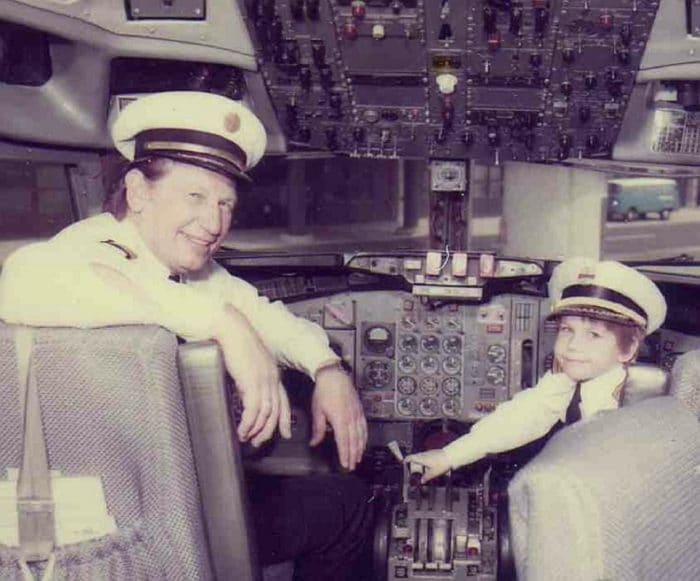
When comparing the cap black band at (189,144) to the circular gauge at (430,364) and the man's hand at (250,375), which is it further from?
the circular gauge at (430,364)

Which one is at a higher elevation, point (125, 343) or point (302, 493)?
point (125, 343)

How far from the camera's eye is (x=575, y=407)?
2.13 metres

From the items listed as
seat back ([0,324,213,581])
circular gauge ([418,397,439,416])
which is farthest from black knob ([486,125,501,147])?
seat back ([0,324,213,581])

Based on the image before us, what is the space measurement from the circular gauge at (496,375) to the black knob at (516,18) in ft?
4.13

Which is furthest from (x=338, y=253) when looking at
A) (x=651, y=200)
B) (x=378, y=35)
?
(x=651, y=200)

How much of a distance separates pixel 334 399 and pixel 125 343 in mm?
573

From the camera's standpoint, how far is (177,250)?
70.6 inches

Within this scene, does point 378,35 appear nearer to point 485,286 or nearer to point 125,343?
point 485,286

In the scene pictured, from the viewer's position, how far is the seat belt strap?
1.18m

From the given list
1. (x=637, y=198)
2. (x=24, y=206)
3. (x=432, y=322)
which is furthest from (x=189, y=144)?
(x=637, y=198)

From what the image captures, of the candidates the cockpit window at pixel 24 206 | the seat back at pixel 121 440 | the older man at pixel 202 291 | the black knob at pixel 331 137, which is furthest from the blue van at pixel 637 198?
the seat back at pixel 121 440

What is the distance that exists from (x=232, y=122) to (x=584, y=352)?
3.40ft

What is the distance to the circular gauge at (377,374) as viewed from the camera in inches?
128

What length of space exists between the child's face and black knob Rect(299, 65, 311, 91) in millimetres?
1260
